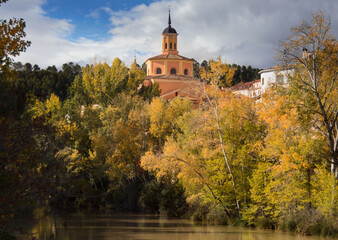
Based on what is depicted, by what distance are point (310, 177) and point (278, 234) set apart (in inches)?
128

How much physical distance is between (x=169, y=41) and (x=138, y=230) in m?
40.2

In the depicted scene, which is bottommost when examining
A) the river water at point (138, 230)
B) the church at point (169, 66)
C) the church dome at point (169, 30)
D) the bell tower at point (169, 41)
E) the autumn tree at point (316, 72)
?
the river water at point (138, 230)

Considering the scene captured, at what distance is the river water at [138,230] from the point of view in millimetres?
21828

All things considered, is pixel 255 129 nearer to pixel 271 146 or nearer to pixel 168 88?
pixel 271 146

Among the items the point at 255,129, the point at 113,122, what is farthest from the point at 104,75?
the point at 255,129

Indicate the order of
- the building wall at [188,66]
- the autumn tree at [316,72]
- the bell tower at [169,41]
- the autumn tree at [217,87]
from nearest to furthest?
1. the autumn tree at [316,72]
2. the autumn tree at [217,87]
3. the building wall at [188,66]
4. the bell tower at [169,41]

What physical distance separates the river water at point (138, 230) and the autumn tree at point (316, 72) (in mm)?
5381

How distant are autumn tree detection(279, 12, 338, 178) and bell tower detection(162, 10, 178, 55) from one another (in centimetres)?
4023

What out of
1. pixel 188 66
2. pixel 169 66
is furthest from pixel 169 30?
pixel 188 66

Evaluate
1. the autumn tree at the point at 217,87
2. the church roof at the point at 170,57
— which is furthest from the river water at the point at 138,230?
the church roof at the point at 170,57

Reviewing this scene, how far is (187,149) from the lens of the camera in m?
27.8

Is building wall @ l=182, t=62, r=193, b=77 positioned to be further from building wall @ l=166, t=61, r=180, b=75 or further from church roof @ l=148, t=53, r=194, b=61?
building wall @ l=166, t=61, r=180, b=75

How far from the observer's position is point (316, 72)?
21.8 meters

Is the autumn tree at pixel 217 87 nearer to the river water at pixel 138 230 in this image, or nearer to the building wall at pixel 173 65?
the river water at pixel 138 230
